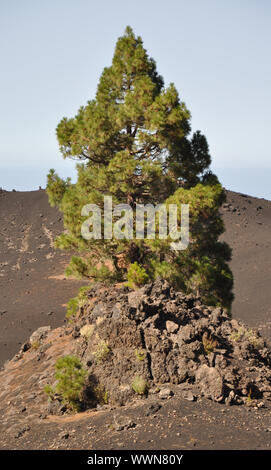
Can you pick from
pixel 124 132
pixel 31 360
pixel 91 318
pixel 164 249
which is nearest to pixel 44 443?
pixel 91 318

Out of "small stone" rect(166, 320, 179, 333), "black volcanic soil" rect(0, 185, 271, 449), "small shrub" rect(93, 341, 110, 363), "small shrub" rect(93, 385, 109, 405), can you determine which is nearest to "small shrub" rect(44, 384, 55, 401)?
"black volcanic soil" rect(0, 185, 271, 449)

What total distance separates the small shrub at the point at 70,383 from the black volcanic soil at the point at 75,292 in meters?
0.41

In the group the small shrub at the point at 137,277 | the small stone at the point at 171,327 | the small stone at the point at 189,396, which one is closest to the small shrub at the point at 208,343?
the small stone at the point at 171,327

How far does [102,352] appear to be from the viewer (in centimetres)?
1116

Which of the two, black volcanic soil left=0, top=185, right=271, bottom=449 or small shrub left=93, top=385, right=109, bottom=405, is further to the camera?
small shrub left=93, top=385, right=109, bottom=405

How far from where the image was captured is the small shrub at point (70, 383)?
34.2ft

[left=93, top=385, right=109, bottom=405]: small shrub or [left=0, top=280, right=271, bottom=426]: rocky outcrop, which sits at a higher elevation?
[left=0, top=280, right=271, bottom=426]: rocky outcrop

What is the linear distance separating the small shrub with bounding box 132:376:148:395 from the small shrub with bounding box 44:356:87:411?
Answer: 120cm

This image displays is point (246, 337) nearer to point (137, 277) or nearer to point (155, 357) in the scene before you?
point (155, 357)

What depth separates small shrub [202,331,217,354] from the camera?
37.3 ft

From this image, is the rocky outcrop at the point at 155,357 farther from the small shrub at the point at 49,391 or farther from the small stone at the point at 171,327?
the small shrub at the point at 49,391

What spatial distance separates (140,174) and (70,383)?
8229mm
